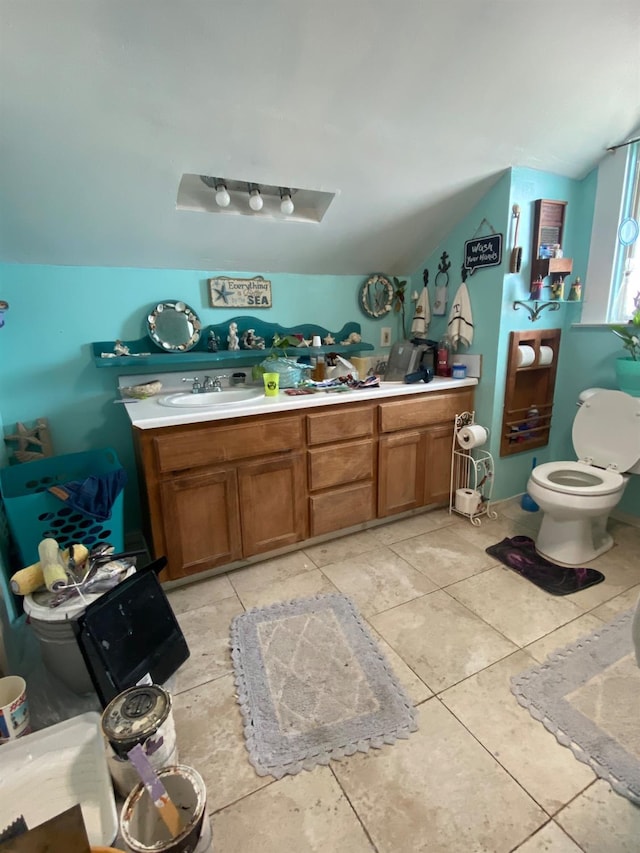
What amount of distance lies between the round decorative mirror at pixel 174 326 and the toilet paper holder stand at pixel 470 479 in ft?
5.53

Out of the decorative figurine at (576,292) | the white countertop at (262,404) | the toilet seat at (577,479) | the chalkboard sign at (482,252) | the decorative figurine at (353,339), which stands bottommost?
the toilet seat at (577,479)

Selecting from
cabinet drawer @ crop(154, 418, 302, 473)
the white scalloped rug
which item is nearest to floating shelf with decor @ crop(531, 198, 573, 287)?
cabinet drawer @ crop(154, 418, 302, 473)

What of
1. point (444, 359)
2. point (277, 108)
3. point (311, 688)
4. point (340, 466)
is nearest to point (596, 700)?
point (311, 688)

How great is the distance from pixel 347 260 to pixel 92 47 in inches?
63.6

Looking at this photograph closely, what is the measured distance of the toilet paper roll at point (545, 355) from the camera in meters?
2.61

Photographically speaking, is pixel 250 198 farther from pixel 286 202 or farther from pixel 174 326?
pixel 174 326

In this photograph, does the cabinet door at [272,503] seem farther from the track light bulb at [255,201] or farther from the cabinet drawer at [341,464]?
the track light bulb at [255,201]

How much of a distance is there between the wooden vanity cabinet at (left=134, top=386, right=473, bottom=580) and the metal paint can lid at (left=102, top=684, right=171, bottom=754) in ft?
2.74

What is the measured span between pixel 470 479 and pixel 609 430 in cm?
85

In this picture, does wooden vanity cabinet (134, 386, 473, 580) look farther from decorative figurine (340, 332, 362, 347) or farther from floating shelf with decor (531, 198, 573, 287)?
floating shelf with decor (531, 198, 573, 287)

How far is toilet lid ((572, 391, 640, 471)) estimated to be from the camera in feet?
7.04

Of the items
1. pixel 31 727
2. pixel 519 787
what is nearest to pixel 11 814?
pixel 31 727

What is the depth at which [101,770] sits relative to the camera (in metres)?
1.10

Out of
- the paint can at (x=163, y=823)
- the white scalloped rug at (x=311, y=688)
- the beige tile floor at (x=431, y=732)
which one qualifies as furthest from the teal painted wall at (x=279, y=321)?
the paint can at (x=163, y=823)
